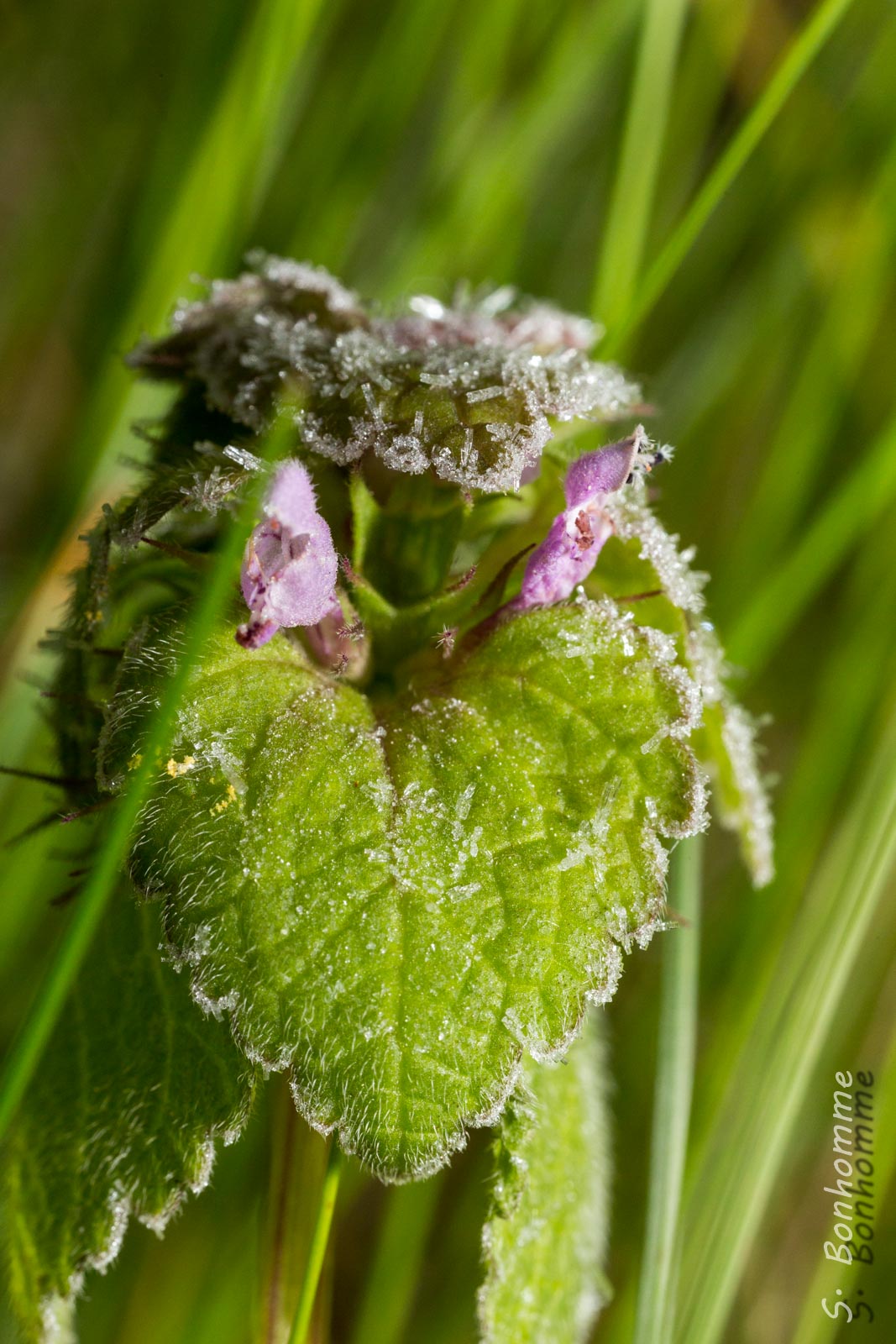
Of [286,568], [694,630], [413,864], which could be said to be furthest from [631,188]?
[413,864]

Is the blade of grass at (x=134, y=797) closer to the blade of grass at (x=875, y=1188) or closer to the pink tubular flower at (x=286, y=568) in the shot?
the pink tubular flower at (x=286, y=568)

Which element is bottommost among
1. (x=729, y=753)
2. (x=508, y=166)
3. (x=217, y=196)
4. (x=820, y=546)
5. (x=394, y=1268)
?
(x=394, y=1268)

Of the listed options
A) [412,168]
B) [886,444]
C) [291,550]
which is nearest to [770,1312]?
[886,444]

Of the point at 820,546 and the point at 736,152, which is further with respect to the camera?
the point at 820,546

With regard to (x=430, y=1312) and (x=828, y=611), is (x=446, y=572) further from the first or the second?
(x=828, y=611)

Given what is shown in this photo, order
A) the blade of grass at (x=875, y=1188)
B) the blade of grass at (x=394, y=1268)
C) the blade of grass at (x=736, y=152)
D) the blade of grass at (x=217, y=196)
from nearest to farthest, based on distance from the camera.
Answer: the blade of grass at (x=736, y=152)
the blade of grass at (x=875, y=1188)
the blade of grass at (x=394, y=1268)
the blade of grass at (x=217, y=196)

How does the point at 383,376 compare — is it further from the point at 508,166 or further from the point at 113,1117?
the point at 508,166

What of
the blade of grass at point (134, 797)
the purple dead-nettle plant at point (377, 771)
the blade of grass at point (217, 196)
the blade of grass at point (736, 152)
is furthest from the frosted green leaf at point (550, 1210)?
the blade of grass at point (217, 196)
